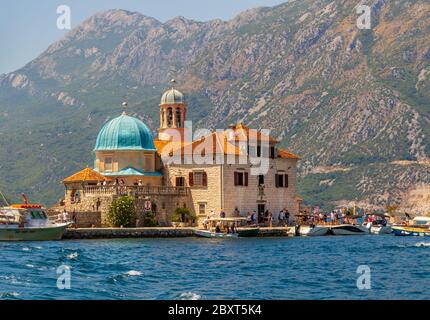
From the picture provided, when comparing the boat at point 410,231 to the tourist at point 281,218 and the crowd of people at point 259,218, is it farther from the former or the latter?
the tourist at point 281,218

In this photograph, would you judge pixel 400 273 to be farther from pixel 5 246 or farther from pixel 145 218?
pixel 145 218

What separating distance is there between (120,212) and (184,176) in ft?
31.4

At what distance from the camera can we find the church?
94688 millimetres

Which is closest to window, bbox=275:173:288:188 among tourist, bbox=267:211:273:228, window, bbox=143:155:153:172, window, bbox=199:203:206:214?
tourist, bbox=267:211:273:228

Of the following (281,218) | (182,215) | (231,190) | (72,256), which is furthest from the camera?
(281,218)

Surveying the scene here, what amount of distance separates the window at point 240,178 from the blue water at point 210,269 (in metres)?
13.3

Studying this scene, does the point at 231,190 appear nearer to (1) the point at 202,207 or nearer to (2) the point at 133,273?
(1) the point at 202,207

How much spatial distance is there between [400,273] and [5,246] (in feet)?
104

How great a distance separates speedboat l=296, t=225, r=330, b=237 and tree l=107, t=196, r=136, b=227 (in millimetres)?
16947

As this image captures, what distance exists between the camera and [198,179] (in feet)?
321

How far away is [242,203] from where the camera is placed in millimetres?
98188

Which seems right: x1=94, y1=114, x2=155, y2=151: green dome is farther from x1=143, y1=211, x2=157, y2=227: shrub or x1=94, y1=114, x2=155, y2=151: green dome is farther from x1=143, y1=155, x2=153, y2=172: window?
x1=143, y1=211, x2=157, y2=227: shrub

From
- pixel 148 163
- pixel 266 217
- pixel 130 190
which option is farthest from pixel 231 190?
pixel 148 163
